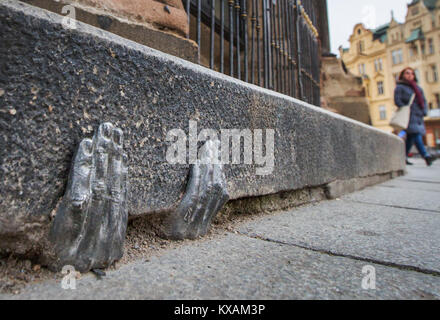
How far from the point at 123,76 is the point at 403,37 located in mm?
34166

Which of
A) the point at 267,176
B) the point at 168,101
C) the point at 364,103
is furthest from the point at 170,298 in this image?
the point at 364,103

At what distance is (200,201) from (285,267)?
1.06 ft

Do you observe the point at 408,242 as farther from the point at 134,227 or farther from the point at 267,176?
the point at 134,227

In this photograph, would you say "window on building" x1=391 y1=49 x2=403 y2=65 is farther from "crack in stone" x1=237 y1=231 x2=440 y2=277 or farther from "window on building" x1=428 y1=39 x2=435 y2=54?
"crack in stone" x1=237 y1=231 x2=440 y2=277

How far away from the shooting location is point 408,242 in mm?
929

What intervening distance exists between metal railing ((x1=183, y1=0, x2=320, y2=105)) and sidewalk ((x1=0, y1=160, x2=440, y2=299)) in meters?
0.91

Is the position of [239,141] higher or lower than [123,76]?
lower

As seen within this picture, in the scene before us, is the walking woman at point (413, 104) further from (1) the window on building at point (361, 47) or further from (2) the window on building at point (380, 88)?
(1) the window on building at point (361, 47)

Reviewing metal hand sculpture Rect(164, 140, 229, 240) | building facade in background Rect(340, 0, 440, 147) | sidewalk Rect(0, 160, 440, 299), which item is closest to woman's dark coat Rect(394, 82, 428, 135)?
sidewalk Rect(0, 160, 440, 299)

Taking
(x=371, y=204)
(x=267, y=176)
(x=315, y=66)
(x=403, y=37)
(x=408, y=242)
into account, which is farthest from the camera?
(x=403, y=37)

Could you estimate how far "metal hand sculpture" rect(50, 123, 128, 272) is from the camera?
0.59 metres

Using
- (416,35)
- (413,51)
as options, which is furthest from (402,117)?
(416,35)

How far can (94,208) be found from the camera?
0.61 metres

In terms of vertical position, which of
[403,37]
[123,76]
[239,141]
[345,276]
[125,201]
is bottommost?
[345,276]
